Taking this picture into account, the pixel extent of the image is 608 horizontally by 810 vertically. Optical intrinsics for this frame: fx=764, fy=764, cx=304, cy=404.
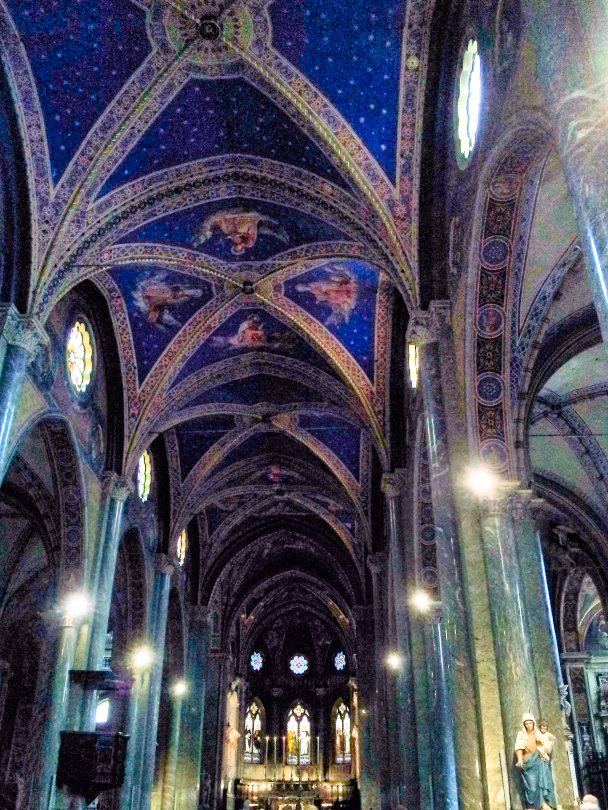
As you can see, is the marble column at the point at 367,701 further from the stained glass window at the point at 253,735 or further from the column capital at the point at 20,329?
the column capital at the point at 20,329

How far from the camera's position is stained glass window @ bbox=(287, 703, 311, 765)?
42281 mm

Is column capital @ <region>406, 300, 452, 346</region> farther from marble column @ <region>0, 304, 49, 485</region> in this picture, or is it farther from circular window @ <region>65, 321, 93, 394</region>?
circular window @ <region>65, 321, 93, 394</region>

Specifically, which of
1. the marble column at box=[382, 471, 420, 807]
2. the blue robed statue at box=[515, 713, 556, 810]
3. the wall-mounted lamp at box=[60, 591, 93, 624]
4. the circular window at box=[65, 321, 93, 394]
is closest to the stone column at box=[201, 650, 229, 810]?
the marble column at box=[382, 471, 420, 807]

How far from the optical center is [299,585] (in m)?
41.2

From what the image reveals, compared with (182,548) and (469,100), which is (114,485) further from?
(469,100)

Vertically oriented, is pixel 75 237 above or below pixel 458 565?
above

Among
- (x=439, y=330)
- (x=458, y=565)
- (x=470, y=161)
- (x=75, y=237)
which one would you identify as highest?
(x=75, y=237)

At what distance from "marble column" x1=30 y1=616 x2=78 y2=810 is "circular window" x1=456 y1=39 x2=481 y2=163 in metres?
11.5

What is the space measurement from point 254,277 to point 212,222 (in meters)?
1.88

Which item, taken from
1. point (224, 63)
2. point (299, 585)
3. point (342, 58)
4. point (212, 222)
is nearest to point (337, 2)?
point (342, 58)

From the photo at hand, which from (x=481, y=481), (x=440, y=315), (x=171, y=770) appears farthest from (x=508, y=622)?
(x=171, y=770)

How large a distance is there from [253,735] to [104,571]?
30.1m

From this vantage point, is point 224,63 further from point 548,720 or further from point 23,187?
point 548,720

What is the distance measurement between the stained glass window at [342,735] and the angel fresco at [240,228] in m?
33.8
